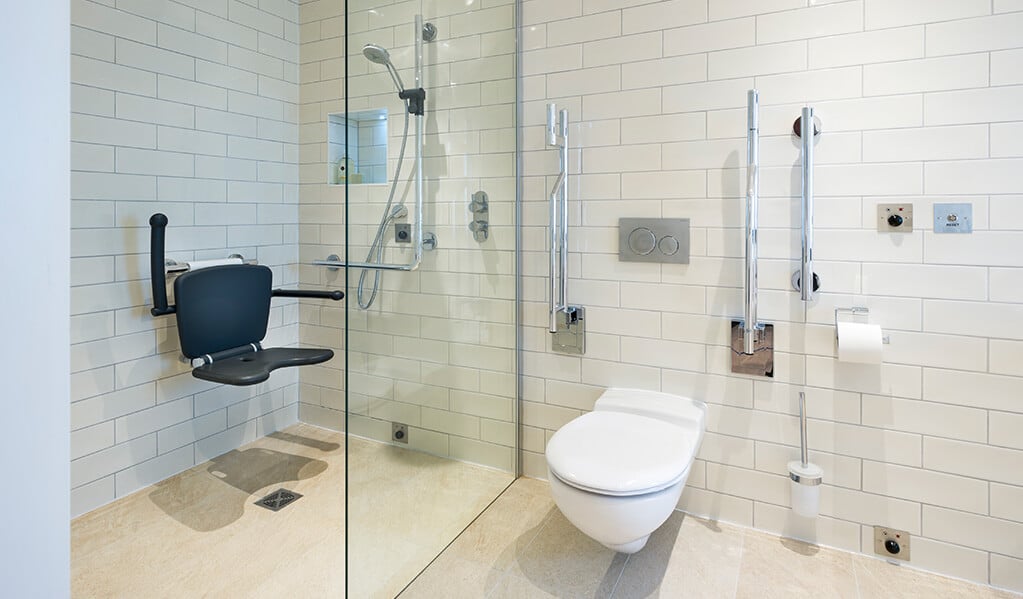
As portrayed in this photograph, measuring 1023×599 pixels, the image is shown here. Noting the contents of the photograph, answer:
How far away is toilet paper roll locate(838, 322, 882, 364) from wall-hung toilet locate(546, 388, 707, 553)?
21.6 inches

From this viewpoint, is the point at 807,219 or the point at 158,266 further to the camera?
the point at 158,266

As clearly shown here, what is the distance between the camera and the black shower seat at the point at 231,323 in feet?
7.70

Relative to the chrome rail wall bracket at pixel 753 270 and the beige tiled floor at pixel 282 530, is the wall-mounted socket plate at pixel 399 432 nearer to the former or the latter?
the beige tiled floor at pixel 282 530

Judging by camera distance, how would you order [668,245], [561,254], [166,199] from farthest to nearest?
1. [166,199]
2. [561,254]
3. [668,245]

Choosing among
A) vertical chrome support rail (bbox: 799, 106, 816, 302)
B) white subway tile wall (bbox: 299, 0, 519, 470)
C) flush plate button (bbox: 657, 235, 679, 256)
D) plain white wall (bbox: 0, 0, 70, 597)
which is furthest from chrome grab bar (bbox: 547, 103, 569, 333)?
plain white wall (bbox: 0, 0, 70, 597)

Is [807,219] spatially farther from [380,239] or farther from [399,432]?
[399,432]

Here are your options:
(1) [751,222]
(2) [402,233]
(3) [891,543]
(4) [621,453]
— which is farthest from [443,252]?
(3) [891,543]

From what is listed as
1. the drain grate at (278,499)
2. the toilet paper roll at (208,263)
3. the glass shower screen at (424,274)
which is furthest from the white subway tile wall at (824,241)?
the toilet paper roll at (208,263)

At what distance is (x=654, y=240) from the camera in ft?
7.23

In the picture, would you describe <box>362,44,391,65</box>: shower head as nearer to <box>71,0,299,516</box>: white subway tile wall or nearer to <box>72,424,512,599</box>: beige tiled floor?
<box>72,424,512,599</box>: beige tiled floor

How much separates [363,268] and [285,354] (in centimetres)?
128

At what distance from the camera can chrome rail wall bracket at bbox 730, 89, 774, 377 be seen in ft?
6.20

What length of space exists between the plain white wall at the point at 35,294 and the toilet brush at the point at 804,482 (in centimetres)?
201

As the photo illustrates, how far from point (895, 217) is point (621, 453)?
120cm
